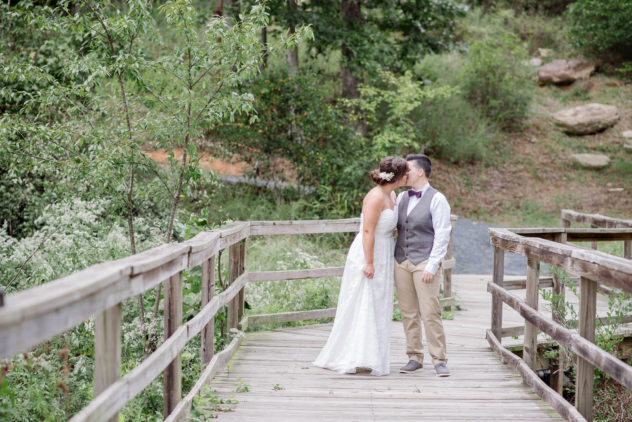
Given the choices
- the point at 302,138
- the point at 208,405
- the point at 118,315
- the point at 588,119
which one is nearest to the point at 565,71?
the point at 588,119

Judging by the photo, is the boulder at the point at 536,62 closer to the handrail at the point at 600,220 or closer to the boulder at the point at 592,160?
the boulder at the point at 592,160

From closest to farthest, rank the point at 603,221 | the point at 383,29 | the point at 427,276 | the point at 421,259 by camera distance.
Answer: the point at 427,276 → the point at 421,259 → the point at 603,221 → the point at 383,29

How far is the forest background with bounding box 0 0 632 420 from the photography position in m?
5.81

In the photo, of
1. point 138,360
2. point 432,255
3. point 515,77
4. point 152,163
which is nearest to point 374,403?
point 432,255

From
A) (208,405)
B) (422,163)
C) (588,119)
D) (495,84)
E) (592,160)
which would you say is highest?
(495,84)

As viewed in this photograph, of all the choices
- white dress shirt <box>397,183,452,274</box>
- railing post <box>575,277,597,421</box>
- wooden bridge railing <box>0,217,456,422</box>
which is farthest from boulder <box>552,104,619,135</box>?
railing post <box>575,277,597,421</box>

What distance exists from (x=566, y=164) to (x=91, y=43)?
1992 centimetres

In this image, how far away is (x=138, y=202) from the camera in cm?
1061

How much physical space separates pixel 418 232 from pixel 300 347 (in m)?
1.84

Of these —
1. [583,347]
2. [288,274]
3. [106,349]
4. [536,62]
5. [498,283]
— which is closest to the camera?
[106,349]

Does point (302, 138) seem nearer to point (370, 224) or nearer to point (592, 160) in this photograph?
point (370, 224)

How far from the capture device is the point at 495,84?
23797 mm

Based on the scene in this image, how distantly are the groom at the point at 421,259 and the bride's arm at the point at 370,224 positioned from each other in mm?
279

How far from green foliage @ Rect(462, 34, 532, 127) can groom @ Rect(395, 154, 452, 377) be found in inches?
749
